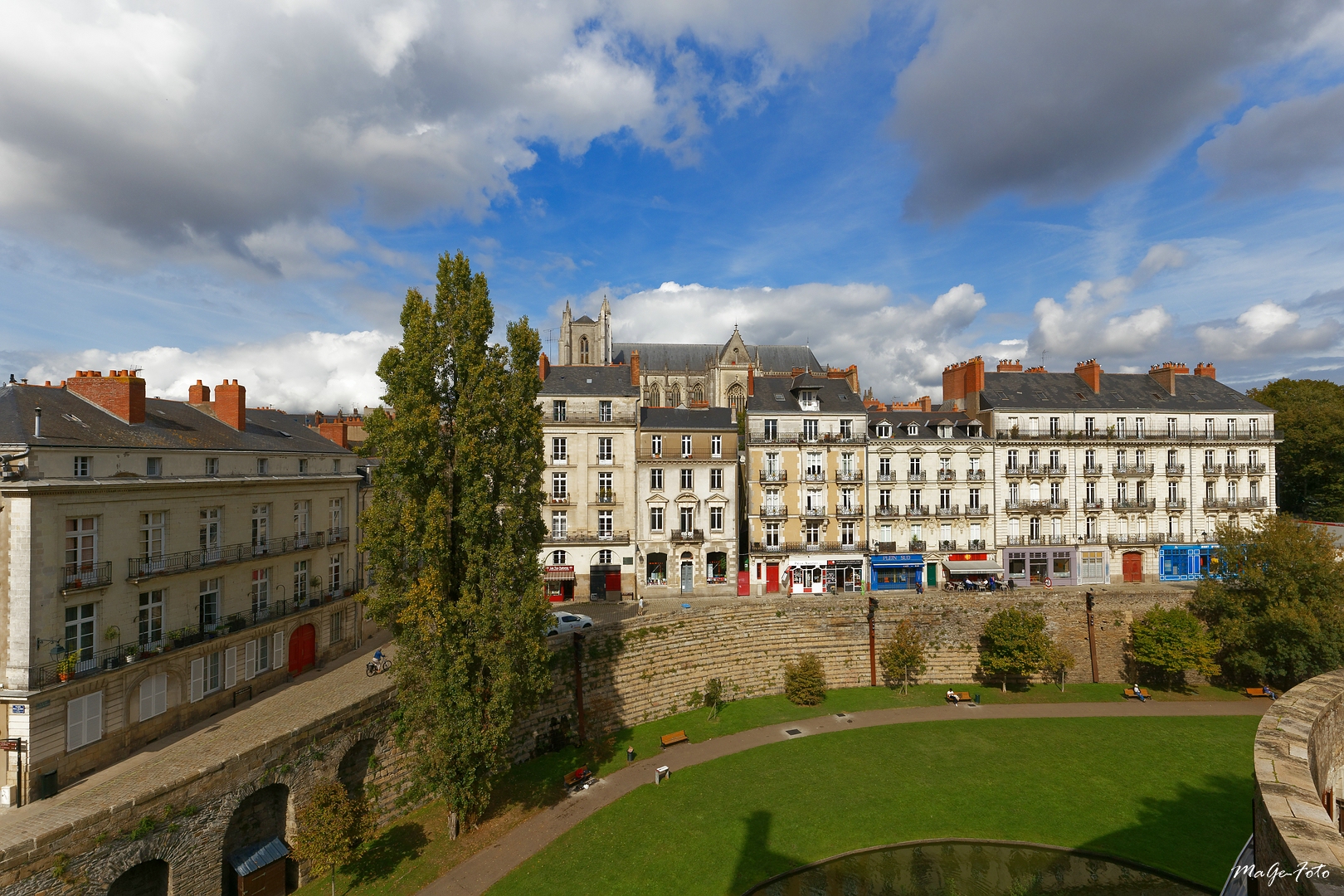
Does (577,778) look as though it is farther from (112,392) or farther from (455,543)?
(112,392)

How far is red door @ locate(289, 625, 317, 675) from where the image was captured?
2762cm

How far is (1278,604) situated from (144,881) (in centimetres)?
5107

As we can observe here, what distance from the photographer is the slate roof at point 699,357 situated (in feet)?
300

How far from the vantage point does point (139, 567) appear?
68.4ft

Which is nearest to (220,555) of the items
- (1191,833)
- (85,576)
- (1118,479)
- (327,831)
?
(85,576)

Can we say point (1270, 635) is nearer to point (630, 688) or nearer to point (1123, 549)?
point (1123, 549)

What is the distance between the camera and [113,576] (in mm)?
20000

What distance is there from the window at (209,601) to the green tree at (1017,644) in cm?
3810

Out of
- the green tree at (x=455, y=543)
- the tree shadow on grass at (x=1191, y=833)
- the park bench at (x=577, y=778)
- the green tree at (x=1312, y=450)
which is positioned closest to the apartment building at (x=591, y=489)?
the park bench at (x=577, y=778)

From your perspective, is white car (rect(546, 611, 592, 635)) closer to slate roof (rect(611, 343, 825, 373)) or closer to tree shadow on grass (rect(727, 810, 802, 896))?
tree shadow on grass (rect(727, 810, 802, 896))

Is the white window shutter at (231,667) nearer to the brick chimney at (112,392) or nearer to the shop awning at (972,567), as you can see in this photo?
the brick chimney at (112,392)

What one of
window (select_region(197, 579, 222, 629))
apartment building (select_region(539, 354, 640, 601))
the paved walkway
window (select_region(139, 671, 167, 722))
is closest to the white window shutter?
window (select_region(197, 579, 222, 629))

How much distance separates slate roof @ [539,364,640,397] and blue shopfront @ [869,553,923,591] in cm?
2103

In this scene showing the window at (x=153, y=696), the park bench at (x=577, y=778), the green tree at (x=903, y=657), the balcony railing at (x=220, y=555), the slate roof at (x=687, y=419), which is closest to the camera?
the window at (x=153, y=696)
